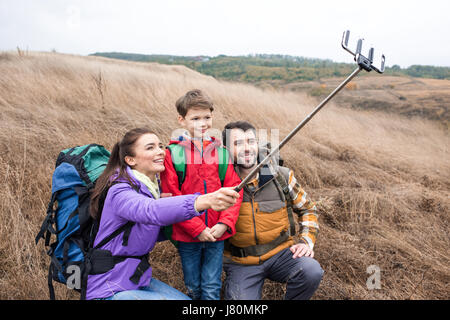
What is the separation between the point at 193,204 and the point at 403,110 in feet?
47.9

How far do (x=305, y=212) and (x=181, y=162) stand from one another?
1180 mm

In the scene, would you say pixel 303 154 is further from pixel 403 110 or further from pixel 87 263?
pixel 403 110

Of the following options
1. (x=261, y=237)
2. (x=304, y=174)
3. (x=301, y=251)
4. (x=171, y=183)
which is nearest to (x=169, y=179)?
(x=171, y=183)

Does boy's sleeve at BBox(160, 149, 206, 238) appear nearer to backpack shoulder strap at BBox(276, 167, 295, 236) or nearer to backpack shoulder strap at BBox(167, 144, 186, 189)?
backpack shoulder strap at BBox(167, 144, 186, 189)

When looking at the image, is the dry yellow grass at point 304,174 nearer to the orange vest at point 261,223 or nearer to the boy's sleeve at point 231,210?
the orange vest at point 261,223

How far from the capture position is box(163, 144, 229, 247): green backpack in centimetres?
226

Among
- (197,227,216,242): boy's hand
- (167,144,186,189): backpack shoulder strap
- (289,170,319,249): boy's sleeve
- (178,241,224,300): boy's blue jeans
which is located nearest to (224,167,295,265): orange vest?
(289,170,319,249): boy's sleeve

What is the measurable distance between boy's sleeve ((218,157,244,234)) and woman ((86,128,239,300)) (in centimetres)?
52

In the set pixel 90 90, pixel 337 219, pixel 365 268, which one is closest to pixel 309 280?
pixel 365 268

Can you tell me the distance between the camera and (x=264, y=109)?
7754 millimetres

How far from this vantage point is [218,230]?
217cm

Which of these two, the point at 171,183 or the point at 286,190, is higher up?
the point at 171,183

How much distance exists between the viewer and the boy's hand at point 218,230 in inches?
85.2

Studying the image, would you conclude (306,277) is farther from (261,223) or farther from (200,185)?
(200,185)
